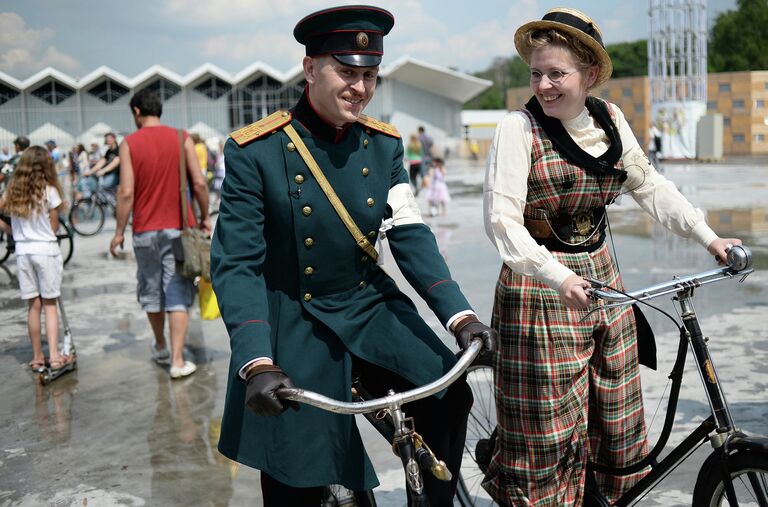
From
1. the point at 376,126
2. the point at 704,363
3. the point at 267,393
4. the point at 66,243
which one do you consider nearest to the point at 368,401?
the point at 267,393

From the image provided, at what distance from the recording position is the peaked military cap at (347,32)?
7.95 feet

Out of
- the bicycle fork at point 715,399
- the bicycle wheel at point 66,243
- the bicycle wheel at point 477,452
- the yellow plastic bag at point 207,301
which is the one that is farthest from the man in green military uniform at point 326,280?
the bicycle wheel at point 66,243

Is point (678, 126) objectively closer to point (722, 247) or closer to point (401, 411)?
point (722, 247)

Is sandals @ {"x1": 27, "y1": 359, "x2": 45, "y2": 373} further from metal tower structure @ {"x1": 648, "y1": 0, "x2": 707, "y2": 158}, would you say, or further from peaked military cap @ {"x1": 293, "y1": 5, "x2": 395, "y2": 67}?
metal tower structure @ {"x1": 648, "y1": 0, "x2": 707, "y2": 158}

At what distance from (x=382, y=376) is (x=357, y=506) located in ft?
1.47

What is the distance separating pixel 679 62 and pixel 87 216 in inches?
1027

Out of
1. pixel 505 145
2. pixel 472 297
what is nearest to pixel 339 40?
pixel 505 145

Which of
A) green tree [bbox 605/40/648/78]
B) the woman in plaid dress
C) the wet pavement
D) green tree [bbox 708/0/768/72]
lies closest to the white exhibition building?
green tree [bbox 708/0/768/72]

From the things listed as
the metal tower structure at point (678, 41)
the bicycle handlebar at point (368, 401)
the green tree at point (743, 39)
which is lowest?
the bicycle handlebar at point (368, 401)

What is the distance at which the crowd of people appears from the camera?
2430mm

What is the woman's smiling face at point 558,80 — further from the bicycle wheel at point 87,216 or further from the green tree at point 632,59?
the green tree at point 632,59

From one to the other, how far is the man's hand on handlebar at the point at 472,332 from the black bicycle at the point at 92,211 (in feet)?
43.9

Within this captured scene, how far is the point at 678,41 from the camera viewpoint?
Result: 3444 cm

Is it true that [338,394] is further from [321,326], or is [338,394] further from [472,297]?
[472,297]
